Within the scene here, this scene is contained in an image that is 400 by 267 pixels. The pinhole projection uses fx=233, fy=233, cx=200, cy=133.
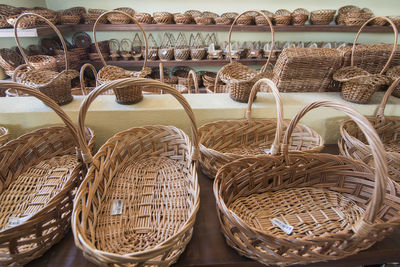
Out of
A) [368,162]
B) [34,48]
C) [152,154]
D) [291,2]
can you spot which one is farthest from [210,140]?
[291,2]

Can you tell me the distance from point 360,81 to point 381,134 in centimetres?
31

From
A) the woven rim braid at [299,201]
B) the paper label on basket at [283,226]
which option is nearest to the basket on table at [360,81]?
the woven rim braid at [299,201]

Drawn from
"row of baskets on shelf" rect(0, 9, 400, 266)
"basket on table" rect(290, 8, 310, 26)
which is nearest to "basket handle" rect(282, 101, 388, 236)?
"row of baskets on shelf" rect(0, 9, 400, 266)

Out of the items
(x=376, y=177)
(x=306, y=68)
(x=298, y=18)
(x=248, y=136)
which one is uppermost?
(x=298, y=18)

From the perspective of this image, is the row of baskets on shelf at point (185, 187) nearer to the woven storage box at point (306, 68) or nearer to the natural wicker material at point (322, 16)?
the woven storage box at point (306, 68)

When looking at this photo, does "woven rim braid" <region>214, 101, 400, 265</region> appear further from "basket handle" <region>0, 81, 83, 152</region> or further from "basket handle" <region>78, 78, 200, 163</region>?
"basket handle" <region>0, 81, 83, 152</region>

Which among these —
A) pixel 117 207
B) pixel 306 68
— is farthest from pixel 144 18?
pixel 117 207

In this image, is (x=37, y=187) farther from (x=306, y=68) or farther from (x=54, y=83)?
(x=306, y=68)

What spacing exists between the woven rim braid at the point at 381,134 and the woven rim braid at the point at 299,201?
0.43 feet

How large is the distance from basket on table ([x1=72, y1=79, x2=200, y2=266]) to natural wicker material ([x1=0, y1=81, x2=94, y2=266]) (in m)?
0.06

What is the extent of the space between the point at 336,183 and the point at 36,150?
122 centimetres

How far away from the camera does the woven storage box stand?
1184mm

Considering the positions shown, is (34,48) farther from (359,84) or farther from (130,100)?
(359,84)

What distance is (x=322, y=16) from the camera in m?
2.59
